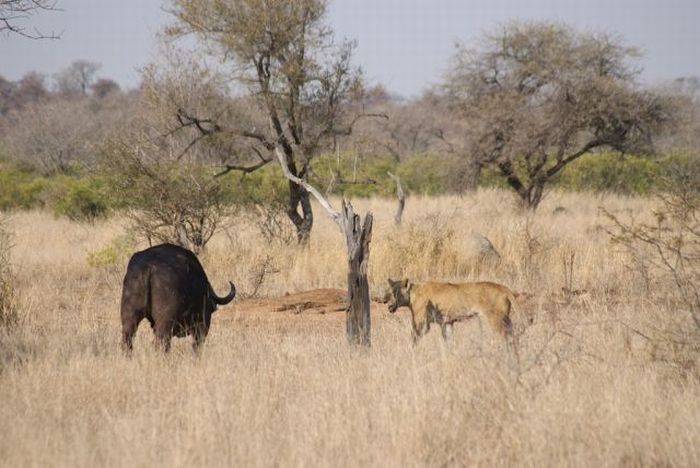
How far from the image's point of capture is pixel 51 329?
9.34 metres

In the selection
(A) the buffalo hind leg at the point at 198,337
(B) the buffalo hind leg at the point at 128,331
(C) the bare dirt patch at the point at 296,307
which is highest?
(B) the buffalo hind leg at the point at 128,331

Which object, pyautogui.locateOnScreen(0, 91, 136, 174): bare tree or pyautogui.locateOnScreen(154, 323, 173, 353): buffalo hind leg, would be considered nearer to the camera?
pyautogui.locateOnScreen(154, 323, 173, 353): buffalo hind leg

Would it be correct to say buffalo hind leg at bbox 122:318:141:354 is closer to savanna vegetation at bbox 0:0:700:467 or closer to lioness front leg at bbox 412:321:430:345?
savanna vegetation at bbox 0:0:700:467

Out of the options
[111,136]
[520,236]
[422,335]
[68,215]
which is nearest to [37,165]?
[68,215]

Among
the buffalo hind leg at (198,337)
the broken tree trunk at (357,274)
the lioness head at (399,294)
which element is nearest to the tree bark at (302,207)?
the lioness head at (399,294)

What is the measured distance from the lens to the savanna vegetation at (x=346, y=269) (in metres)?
5.38

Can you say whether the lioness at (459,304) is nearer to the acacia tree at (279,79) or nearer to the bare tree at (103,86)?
the acacia tree at (279,79)

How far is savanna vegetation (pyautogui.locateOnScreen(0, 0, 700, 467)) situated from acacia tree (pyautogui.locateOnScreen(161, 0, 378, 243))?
0.04m

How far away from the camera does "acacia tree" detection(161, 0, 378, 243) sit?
1594cm

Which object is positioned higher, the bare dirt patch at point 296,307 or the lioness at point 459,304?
the lioness at point 459,304

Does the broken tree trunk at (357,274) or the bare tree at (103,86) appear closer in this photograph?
the broken tree trunk at (357,274)

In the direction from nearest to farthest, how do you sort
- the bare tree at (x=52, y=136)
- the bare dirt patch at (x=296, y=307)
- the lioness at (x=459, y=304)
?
the lioness at (x=459, y=304), the bare dirt patch at (x=296, y=307), the bare tree at (x=52, y=136)

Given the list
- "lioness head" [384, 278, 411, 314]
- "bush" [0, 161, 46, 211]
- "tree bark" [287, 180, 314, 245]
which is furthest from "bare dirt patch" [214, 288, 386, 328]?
"bush" [0, 161, 46, 211]

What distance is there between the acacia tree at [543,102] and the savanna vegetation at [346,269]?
8 centimetres
